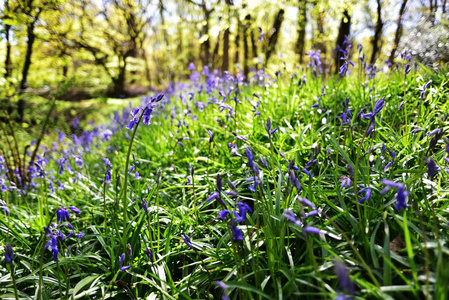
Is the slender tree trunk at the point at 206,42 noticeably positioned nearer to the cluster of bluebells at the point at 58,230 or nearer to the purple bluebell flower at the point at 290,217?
the cluster of bluebells at the point at 58,230

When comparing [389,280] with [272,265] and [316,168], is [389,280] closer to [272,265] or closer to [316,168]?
[272,265]

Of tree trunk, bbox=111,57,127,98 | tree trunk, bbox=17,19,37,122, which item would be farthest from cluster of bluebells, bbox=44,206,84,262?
tree trunk, bbox=111,57,127,98

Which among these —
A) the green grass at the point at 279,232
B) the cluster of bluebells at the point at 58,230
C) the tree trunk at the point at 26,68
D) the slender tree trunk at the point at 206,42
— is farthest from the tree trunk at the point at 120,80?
the cluster of bluebells at the point at 58,230

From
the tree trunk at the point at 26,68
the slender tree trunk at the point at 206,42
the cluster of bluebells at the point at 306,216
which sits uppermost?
the slender tree trunk at the point at 206,42

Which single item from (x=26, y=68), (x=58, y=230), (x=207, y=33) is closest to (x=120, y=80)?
(x=207, y=33)

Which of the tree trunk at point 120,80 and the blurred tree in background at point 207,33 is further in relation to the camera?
the tree trunk at point 120,80

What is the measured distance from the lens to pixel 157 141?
3900 mm

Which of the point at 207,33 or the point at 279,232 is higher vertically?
the point at 207,33

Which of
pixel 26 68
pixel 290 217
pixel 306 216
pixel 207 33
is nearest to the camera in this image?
pixel 290 217

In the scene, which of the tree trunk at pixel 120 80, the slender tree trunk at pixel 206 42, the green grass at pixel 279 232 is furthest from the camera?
the tree trunk at pixel 120 80

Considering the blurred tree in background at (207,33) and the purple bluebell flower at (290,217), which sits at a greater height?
the blurred tree in background at (207,33)

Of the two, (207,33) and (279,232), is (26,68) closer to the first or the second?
(207,33)

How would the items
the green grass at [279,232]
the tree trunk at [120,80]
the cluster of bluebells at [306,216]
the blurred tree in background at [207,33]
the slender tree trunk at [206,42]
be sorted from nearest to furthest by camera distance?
1. the cluster of bluebells at [306,216]
2. the green grass at [279,232]
3. the blurred tree in background at [207,33]
4. the slender tree trunk at [206,42]
5. the tree trunk at [120,80]

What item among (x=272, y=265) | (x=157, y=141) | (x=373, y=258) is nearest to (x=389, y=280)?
(x=373, y=258)
